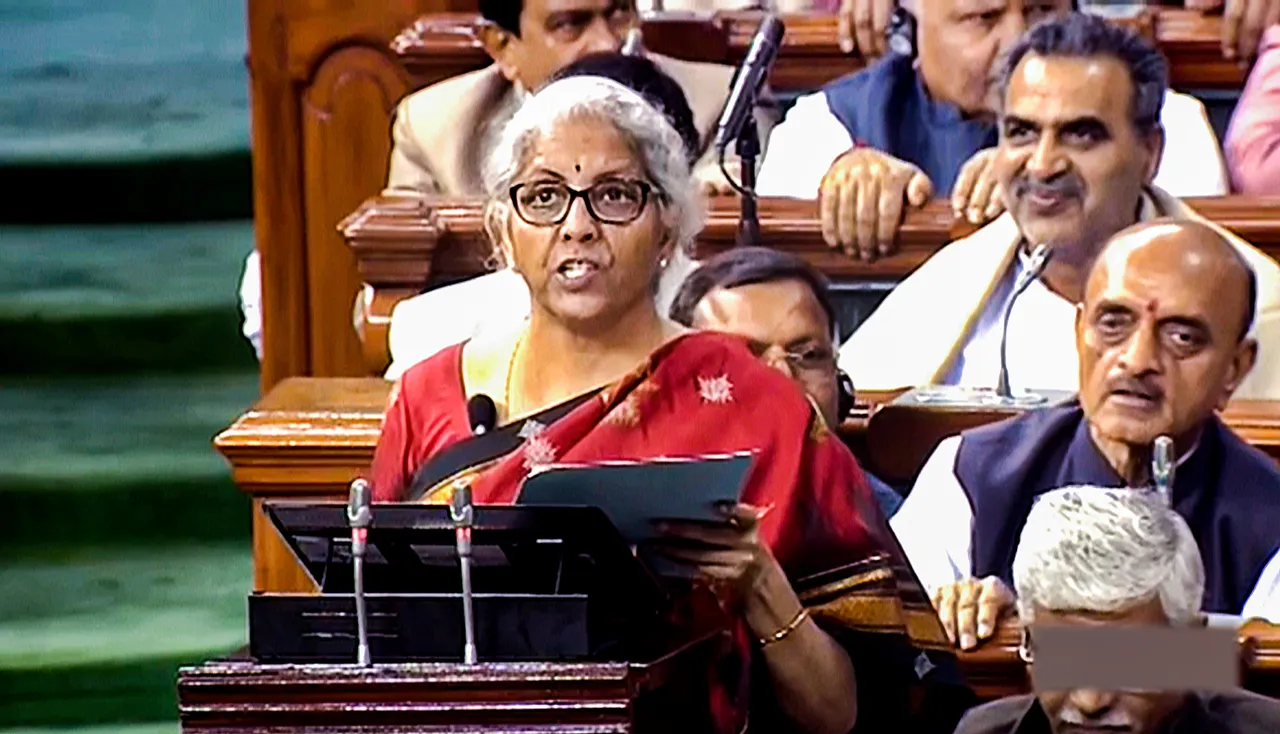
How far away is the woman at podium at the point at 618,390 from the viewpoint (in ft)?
7.72

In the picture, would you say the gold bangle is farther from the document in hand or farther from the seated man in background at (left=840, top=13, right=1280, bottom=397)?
the seated man in background at (left=840, top=13, right=1280, bottom=397)

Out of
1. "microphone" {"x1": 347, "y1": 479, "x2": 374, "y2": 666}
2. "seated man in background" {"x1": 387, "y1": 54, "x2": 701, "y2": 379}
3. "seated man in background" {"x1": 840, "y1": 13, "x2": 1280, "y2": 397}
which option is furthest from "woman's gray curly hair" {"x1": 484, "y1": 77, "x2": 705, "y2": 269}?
"seated man in background" {"x1": 840, "y1": 13, "x2": 1280, "y2": 397}

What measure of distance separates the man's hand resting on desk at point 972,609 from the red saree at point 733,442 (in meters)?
0.12

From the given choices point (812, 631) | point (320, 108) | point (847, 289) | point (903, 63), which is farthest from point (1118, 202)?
point (320, 108)

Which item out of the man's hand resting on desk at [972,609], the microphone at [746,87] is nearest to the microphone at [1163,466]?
the man's hand resting on desk at [972,609]

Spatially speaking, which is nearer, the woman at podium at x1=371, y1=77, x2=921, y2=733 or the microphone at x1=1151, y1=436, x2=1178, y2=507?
the woman at podium at x1=371, y1=77, x2=921, y2=733

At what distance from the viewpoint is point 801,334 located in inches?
110

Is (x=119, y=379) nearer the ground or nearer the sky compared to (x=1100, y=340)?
nearer the ground

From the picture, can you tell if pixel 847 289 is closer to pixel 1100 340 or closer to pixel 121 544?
pixel 1100 340

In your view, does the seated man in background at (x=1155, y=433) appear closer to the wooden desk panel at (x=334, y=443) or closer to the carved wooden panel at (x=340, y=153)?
the wooden desk panel at (x=334, y=443)

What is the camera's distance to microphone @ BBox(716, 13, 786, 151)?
130 inches

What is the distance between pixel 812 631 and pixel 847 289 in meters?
1.15

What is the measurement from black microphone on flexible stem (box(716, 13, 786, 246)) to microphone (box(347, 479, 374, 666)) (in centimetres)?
122

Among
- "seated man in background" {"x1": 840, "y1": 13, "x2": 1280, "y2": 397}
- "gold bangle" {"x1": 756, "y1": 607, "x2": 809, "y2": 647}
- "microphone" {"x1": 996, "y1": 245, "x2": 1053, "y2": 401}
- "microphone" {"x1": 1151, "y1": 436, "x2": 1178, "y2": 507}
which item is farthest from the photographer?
"seated man in background" {"x1": 840, "y1": 13, "x2": 1280, "y2": 397}
